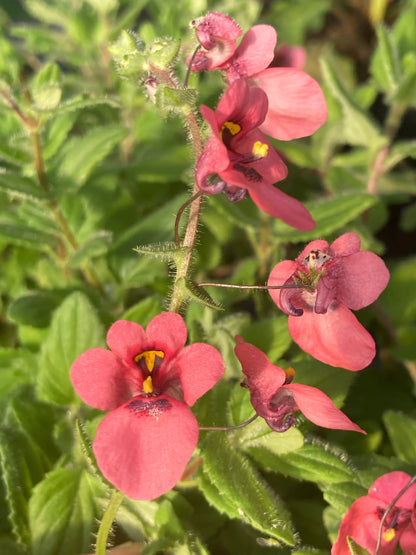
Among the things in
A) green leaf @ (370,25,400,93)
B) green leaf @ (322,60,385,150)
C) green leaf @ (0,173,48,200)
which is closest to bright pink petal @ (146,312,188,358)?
green leaf @ (0,173,48,200)

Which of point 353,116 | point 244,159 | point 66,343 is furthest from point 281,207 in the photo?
point 353,116

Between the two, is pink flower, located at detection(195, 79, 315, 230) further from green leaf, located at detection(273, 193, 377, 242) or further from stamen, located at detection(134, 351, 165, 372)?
green leaf, located at detection(273, 193, 377, 242)

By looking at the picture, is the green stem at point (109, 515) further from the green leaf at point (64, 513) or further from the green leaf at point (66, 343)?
the green leaf at point (66, 343)

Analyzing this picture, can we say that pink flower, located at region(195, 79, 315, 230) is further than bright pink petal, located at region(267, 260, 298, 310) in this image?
No

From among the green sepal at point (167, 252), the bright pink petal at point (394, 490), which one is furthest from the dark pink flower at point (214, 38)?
the bright pink petal at point (394, 490)

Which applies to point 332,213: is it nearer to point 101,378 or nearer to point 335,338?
point 335,338
